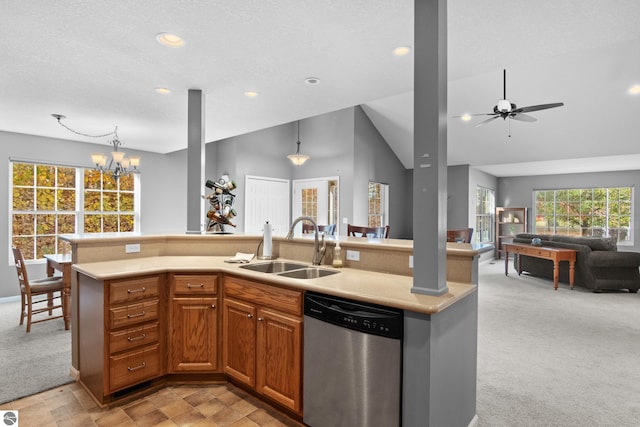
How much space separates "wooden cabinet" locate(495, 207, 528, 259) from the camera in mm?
10367

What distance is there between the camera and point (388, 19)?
2.21 metres

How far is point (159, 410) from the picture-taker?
2352mm

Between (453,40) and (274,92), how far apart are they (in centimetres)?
179

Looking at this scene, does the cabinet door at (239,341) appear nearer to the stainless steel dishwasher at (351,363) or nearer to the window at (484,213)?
the stainless steel dishwasher at (351,363)

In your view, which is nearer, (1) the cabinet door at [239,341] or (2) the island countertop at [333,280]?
(2) the island countertop at [333,280]

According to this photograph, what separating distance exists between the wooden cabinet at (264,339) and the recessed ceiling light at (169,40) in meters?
1.75

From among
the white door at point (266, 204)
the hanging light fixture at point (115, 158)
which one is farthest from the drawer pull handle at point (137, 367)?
the white door at point (266, 204)

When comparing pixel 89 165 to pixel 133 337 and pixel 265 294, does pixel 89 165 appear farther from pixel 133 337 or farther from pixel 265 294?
pixel 265 294

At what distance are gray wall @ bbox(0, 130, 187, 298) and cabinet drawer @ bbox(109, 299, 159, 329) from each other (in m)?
4.14

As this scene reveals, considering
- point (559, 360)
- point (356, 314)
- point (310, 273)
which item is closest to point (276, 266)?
point (310, 273)

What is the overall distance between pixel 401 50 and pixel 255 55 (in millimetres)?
1122

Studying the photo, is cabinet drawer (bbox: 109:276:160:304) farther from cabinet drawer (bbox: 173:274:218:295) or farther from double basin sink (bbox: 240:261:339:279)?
double basin sink (bbox: 240:261:339:279)

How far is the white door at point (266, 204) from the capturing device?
7195mm

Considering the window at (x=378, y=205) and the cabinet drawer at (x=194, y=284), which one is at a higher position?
the window at (x=378, y=205)
